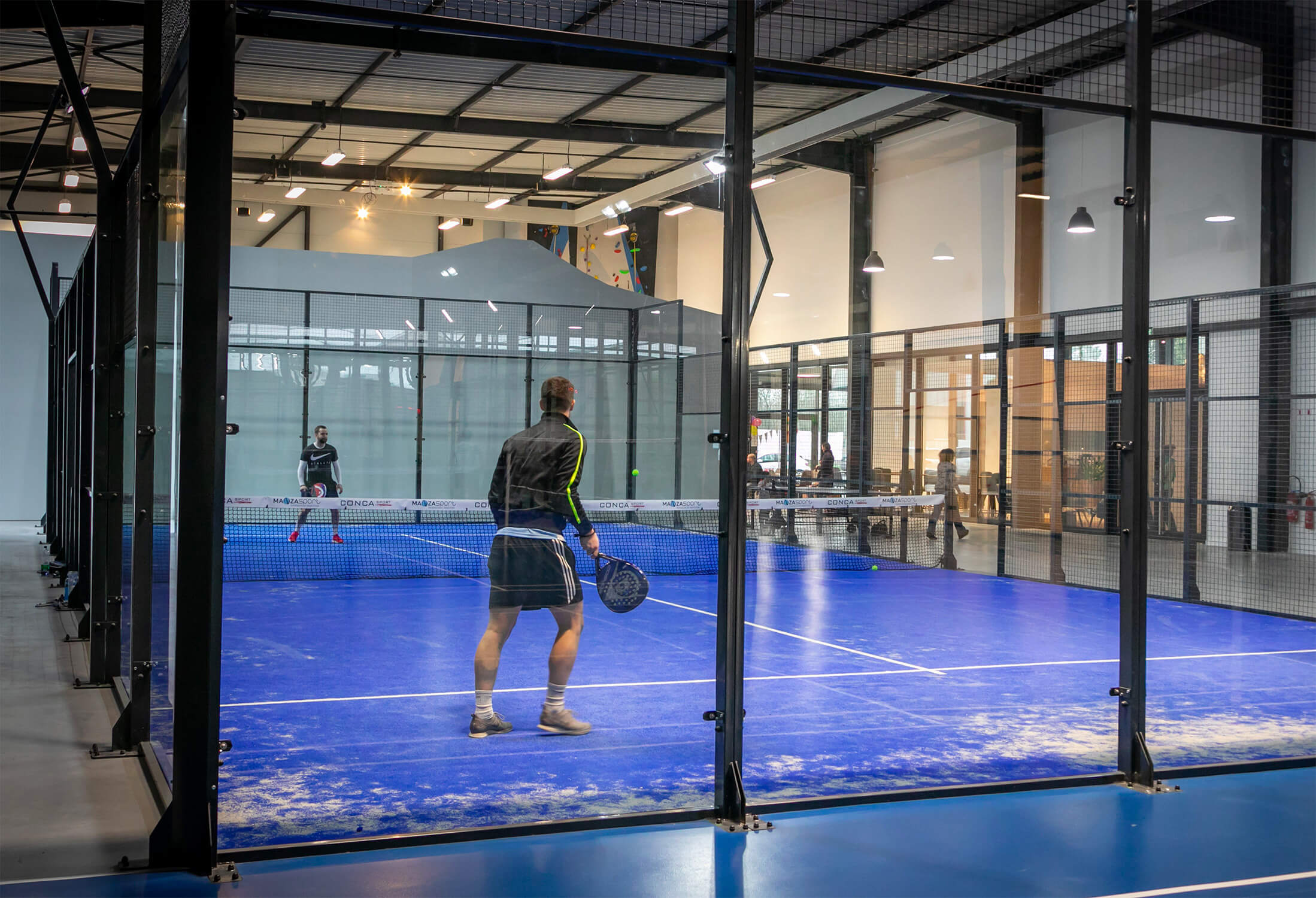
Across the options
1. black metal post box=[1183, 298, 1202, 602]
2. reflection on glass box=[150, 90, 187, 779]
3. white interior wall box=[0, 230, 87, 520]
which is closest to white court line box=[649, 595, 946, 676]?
reflection on glass box=[150, 90, 187, 779]

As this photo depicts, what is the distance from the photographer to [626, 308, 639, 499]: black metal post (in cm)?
413

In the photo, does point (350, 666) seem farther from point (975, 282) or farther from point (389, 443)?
point (975, 282)

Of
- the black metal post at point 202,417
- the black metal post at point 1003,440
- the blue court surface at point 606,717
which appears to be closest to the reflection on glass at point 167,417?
the black metal post at point 202,417

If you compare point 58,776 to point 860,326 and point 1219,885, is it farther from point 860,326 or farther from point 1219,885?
point 860,326

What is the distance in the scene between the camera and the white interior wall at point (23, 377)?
17.8 metres

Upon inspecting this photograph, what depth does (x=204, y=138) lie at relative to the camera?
325 cm

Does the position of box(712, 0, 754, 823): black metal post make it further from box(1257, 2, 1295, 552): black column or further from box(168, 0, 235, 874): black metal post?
box(1257, 2, 1295, 552): black column

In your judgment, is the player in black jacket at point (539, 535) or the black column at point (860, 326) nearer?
the player in black jacket at point (539, 535)

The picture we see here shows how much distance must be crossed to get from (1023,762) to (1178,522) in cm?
606

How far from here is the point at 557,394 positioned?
3996mm

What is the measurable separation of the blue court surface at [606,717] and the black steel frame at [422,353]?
220 millimetres

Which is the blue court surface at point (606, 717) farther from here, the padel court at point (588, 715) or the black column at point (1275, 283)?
the black column at point (1275, 283)

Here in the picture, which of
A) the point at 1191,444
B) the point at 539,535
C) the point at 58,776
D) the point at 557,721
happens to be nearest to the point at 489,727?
the point at 557,721

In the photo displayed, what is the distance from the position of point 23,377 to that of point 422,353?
16.6 m
